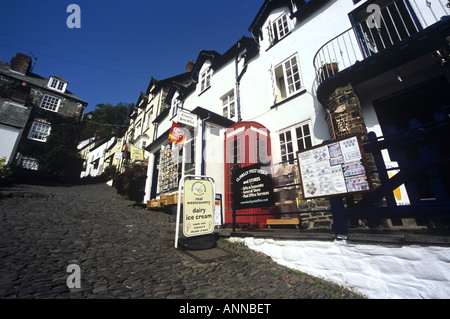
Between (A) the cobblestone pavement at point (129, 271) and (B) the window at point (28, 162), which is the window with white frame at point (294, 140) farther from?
(B) the window at point (28, 162)

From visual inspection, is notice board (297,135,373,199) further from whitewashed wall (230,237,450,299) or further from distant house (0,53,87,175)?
distant house (0,53,87,175)

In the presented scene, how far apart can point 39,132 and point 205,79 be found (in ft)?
62.7

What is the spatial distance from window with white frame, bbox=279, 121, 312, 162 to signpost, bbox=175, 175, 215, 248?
13.1 feet

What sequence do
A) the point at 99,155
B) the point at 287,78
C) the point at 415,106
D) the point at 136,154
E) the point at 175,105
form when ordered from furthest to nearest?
the point at 99,155 → the point at 175,105 → the point at 136,154 → the point at 287,78 → the point at 415,106

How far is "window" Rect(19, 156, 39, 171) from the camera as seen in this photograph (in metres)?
17.7

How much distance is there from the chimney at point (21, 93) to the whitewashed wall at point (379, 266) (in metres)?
27.7

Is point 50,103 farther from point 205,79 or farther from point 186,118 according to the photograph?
point 186,118

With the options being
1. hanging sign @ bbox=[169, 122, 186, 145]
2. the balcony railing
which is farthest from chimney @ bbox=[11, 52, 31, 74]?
the balcony railing

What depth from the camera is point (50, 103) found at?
829 inches

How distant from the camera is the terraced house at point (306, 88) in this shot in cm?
496

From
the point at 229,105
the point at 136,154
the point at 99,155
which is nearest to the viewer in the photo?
the point at 229,105

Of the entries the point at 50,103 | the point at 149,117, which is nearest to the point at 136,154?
the point at 149,117
